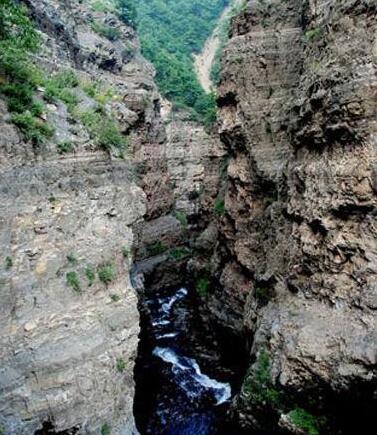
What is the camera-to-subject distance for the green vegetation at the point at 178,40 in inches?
2228

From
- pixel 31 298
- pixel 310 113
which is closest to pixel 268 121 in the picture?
pixel 310 113

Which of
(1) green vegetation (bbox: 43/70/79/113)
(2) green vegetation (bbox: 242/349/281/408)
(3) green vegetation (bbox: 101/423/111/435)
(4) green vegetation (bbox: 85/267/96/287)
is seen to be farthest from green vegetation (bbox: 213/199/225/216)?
(3) green vegetation (bbox: 101/423/111/435)

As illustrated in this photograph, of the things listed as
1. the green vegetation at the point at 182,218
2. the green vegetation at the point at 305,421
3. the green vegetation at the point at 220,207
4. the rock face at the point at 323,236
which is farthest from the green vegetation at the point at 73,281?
the green vegetation at the point at 182,218

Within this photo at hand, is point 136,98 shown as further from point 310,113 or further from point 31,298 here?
point 31,298

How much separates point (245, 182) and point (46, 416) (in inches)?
605

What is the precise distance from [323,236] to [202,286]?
1309 centimetres

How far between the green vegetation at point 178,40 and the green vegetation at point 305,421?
41.7m

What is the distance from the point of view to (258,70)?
22609 millimetres

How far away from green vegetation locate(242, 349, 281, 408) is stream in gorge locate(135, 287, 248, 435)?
3.14m

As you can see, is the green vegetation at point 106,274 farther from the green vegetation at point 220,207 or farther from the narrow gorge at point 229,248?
the green vegetation at point 220,207

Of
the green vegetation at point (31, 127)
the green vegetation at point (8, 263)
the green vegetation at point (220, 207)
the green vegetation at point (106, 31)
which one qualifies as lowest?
the green vegetation at point (8, 263)

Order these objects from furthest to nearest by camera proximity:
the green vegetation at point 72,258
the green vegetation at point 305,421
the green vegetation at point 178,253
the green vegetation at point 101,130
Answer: the green vegetation at point 178,253, the green vegetation at point 101,130, the green vegetation at point 305,421, the green vegetation at point 72,258

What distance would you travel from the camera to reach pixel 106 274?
12961 mm

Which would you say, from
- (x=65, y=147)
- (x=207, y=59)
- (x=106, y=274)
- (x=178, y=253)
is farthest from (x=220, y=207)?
(x=207, y=59)
